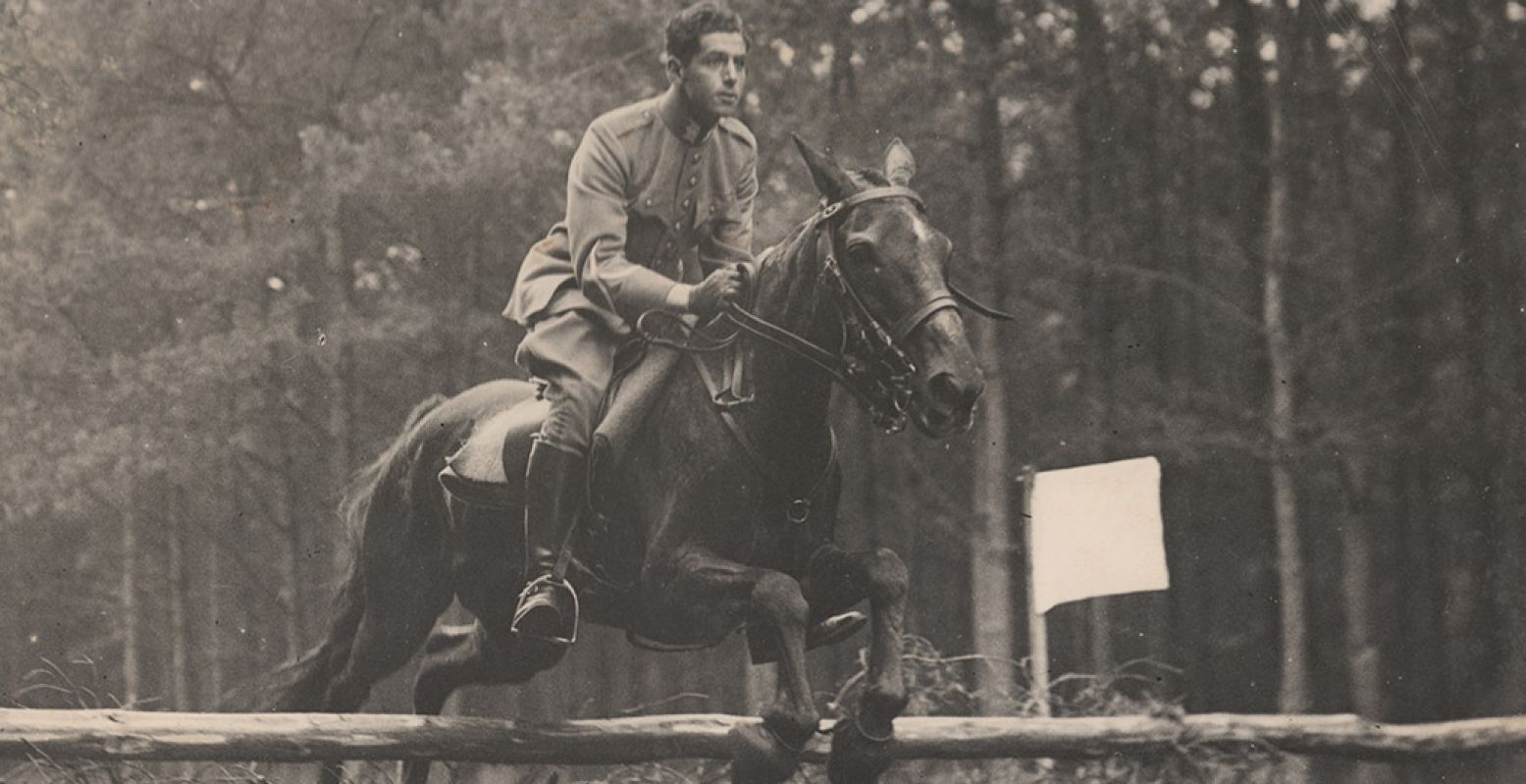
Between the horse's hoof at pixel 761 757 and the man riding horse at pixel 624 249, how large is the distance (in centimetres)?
103

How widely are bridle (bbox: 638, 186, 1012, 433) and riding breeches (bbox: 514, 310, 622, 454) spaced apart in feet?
2.35

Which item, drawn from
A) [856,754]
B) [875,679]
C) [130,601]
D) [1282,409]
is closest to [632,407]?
[875,679]

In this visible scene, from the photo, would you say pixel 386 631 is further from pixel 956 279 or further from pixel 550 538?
pixel 956 279

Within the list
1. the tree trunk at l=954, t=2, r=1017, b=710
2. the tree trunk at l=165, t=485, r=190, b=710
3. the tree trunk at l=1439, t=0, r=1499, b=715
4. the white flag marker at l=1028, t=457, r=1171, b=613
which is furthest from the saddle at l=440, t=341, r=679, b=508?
the tree trunk at l=165, t=485, r=190, b=710

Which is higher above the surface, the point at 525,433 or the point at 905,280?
the point at 905,280

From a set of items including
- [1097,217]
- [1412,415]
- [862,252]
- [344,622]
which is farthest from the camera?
[1097,217]

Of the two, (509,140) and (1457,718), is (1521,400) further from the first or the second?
(509,140)

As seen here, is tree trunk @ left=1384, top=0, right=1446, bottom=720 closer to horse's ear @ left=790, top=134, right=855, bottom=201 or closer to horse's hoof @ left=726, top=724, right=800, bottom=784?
horse's ear @ left=790, top=134, right=855, bottom=201

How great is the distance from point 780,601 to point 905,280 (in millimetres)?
1199

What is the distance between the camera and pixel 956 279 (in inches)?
444

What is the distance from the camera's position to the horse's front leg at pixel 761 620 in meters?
6.07

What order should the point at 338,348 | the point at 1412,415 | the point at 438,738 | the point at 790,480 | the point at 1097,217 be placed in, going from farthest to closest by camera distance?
the point at 338,348
the point at 1097,217
the point at 1412,415
the point at 438,738
the point at 790,480

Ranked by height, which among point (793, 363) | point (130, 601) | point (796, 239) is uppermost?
point (796, 239)

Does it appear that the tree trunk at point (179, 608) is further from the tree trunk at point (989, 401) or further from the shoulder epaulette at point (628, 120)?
the shoulder epaulette at point (628, 120)
